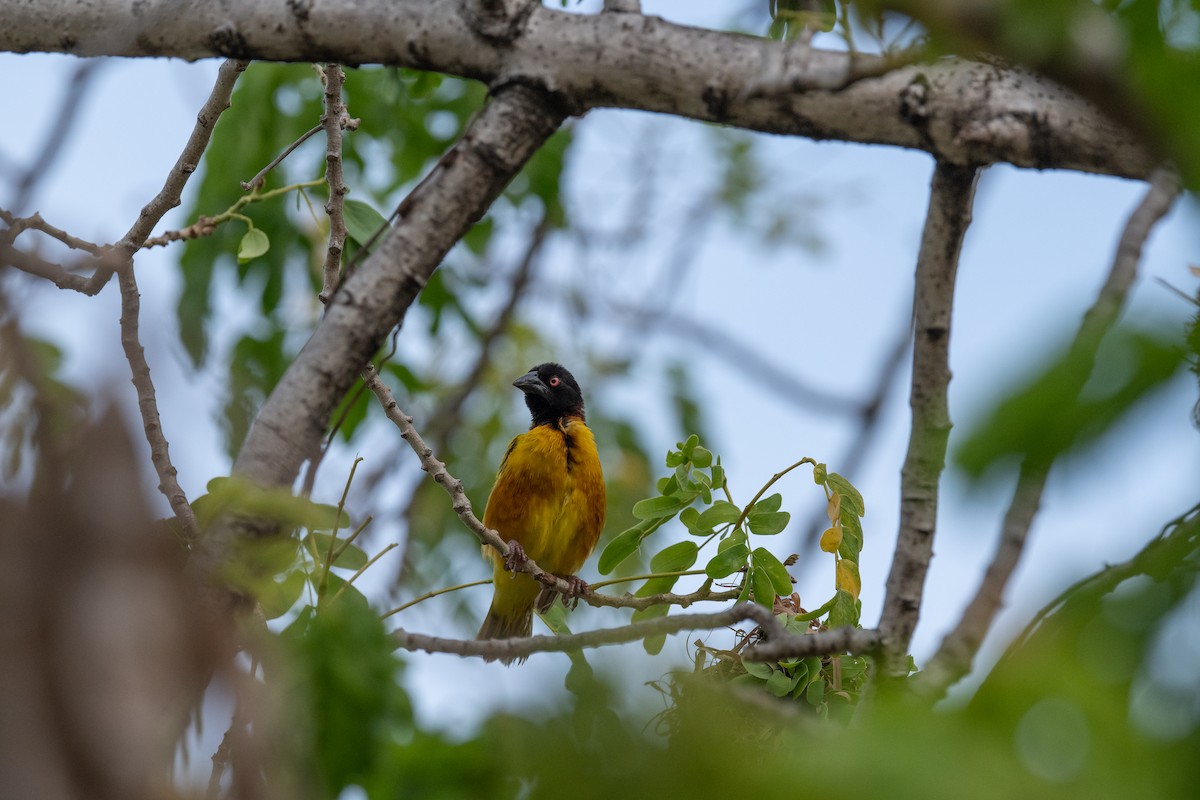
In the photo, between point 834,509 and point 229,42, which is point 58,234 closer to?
point 229,42

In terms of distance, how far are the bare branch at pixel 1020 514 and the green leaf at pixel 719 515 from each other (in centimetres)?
197

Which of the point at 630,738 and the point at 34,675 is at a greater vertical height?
the point at 34,675

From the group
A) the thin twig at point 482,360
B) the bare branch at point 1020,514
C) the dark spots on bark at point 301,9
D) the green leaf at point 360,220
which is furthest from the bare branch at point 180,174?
the thin twig at point 482,360

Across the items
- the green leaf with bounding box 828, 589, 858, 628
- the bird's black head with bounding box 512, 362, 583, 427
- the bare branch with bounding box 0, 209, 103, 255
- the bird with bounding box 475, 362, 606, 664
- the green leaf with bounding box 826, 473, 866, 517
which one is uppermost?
the bird's black head with bounding box 512, 362, 583, 427

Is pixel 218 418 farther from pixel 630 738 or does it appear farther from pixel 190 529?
pixel 630 738

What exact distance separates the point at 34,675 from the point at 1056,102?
1.90 m

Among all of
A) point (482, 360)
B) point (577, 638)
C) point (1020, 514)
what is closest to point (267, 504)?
point (1020, 514)

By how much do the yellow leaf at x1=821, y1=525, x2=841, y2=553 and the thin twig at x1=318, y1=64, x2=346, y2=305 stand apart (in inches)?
67.6

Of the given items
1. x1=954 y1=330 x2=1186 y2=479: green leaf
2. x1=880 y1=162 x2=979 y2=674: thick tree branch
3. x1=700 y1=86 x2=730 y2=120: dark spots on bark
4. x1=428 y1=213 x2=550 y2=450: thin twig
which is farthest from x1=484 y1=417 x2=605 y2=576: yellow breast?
x1=954 y1=330 x2=1186 y2=479: green leaf

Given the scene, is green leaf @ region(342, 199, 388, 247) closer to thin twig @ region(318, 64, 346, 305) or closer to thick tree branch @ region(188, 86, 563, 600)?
thin twig @ region(318, 64, 346, 305)

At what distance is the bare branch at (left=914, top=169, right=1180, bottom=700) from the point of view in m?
1.24

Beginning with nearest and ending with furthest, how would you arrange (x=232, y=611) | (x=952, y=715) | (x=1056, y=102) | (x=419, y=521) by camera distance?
(x=952, y=715), (x=232, y=611), (x=1056, y=102), (x=419, y=521)

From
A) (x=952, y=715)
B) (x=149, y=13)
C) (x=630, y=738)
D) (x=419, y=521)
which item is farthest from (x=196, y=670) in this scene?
(x=419, y=521)

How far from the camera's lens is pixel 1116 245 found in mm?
1800
